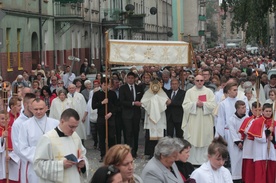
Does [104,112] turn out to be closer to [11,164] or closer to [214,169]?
[11,164]

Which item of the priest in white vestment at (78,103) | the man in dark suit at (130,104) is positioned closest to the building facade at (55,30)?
the priest in white vestment at (78,103)

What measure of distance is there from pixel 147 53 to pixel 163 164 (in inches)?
346

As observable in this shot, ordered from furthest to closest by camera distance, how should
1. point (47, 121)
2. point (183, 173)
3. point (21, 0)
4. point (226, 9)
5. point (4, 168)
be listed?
point (21, 0)
point (226, 9)
point (4, 168)
point (47, 121)
point (183, 173)

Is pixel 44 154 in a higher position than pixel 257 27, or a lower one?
lower

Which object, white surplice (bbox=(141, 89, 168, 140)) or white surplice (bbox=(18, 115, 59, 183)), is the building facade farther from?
white surplice (bbox=(18, 115, 59, 183))

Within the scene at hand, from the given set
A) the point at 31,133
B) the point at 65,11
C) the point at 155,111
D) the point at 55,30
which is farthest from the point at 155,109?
the point at 65,11

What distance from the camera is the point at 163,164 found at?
25.1 ft

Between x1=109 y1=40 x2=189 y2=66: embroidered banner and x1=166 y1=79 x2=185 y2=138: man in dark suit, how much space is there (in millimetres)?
503

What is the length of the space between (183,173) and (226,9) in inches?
701

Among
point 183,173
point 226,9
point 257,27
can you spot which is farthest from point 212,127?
point 226,9

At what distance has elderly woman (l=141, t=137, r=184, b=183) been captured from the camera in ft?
24.8

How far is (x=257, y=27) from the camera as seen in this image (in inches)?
927

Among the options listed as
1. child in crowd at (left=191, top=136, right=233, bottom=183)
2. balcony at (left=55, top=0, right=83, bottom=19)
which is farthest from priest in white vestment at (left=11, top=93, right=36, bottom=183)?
balcony at (left=55, top=0, right=83, bottom=19)

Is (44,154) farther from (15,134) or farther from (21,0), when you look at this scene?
(21,0)
